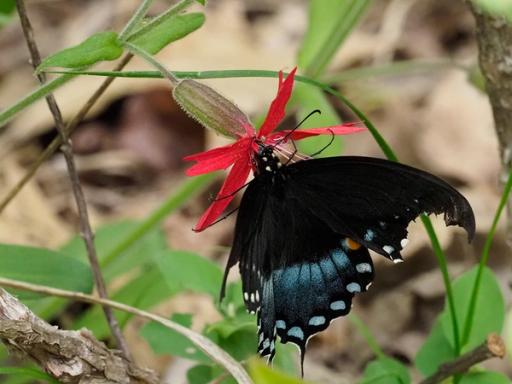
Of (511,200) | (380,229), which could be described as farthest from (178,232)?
(380,229)

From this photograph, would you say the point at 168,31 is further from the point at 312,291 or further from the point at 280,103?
the point at 312,291

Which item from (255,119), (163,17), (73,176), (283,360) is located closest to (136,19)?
(163,17)

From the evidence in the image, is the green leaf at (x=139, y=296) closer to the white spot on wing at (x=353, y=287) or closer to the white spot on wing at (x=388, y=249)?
the white spot on wing at (x=353, y=287)

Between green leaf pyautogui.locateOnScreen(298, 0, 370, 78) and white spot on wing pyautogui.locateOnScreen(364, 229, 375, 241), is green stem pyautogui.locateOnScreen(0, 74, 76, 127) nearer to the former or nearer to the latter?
white spot on wing pyautogui.locateOnScreen(364, 229, 375, 241)

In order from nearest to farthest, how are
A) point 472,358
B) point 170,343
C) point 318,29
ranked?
1. point 472,358
2. point 170,343
3. point 318,29

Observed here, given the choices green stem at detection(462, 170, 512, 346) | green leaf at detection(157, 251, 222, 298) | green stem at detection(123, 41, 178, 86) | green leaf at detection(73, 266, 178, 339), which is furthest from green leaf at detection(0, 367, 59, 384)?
green stem at detection(462, 170, 512, 346)

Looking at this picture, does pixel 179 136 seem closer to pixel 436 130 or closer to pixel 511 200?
pixel 436 130
